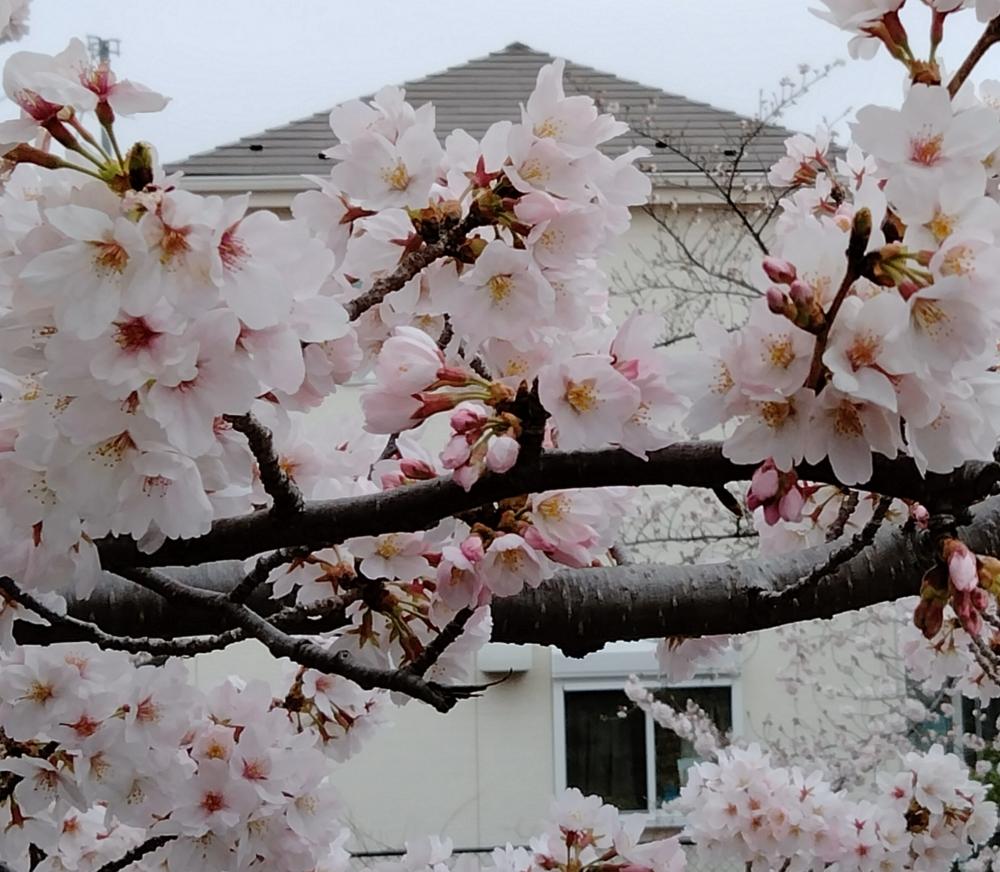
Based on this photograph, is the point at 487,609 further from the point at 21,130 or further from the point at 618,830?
the point at 618,830

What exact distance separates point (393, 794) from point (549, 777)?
677mm

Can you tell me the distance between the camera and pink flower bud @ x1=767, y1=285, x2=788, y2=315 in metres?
0.49

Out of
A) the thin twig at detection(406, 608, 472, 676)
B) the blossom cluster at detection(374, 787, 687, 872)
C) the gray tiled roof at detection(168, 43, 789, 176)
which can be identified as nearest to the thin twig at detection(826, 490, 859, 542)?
the thin twig at detection(406, 608, 472, 676)

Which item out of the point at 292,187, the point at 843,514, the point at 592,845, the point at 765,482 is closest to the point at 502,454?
the point at 765,482

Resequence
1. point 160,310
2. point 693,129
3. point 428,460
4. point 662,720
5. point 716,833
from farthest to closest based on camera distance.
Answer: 1. point 693,129
2. point 662,720
3. point 716,833
4. point 428,460
5. point 160,310

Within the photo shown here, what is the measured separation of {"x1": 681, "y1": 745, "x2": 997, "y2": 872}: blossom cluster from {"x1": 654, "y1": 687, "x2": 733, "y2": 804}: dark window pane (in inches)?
128

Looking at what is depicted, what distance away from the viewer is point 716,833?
1711 mm

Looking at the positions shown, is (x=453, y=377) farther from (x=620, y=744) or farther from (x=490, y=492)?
(x=620, y=744)

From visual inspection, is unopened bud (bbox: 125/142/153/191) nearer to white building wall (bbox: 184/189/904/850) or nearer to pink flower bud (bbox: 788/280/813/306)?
pink flower bud (bbox: 788/280/813/306)

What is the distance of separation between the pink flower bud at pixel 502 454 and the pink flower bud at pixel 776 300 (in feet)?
0.54

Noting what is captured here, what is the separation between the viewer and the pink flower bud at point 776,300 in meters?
0.49

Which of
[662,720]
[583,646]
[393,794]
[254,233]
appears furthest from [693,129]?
[254,233]

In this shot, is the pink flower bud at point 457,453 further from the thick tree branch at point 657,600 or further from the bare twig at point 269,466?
the thick tree branch at point 657,600

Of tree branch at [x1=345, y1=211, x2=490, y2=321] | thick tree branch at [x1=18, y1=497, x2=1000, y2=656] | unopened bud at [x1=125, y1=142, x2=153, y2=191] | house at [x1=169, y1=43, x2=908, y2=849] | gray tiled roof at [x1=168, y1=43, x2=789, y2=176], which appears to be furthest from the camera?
gray tiled roof at [x1=168, y1=43, x2=789, y2=176]
